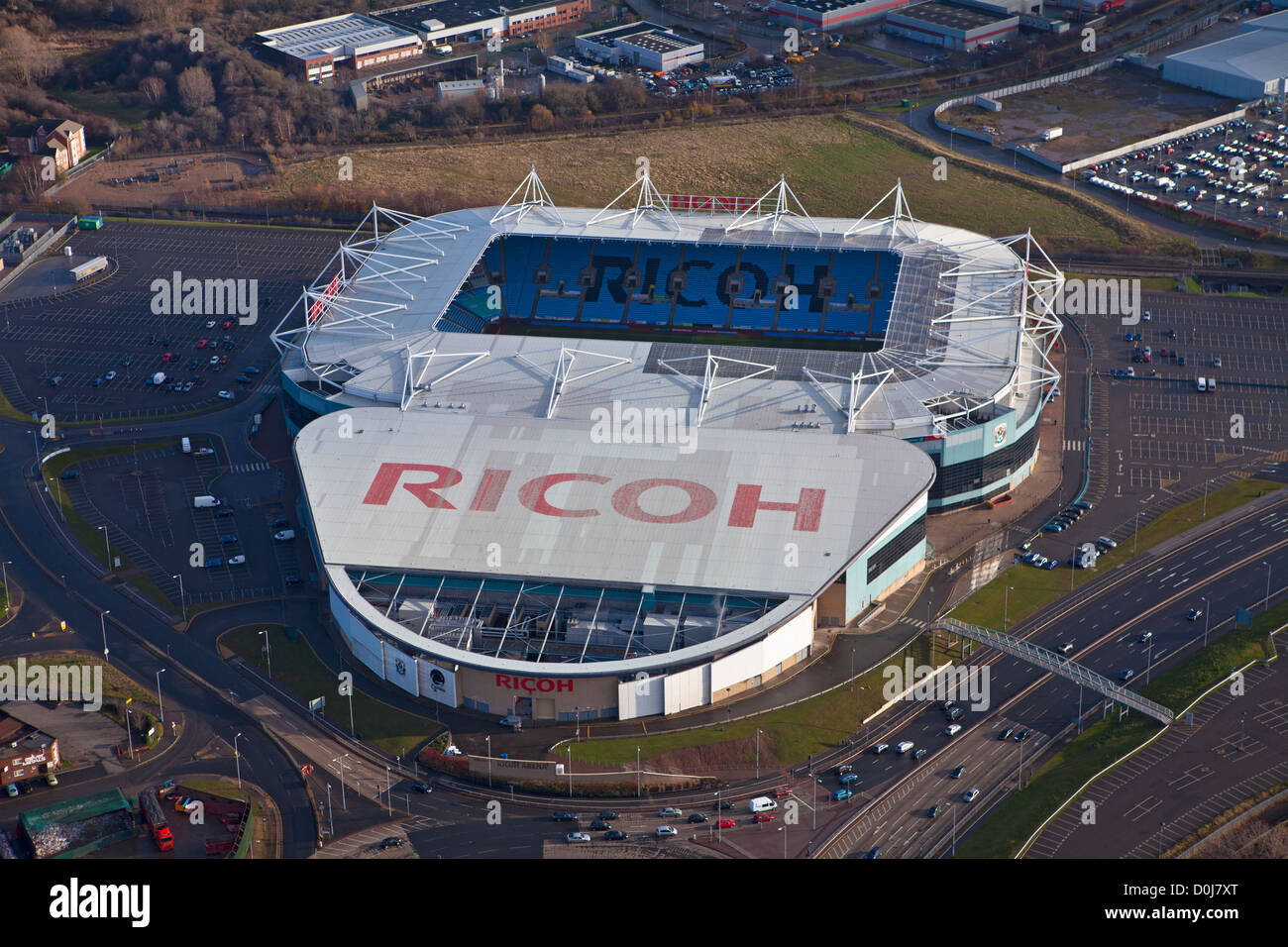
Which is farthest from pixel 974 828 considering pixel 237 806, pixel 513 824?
pixel 237 806

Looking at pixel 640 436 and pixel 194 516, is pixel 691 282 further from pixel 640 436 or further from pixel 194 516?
pixel 194 516

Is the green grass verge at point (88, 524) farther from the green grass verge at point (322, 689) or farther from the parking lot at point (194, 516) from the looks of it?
the green grass verge at point (322, 689)

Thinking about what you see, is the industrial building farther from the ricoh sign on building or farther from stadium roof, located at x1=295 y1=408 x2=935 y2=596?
stadium roof, located at x1=295 y1=408 x2=935 y2=596

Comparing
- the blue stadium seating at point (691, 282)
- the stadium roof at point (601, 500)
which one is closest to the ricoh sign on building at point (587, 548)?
the stadium roof at point (601, 500)

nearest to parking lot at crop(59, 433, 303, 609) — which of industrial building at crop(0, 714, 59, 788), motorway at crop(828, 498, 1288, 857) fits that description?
industrial building at crop(0, 714, 59, 788)

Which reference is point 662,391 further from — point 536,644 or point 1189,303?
point 1189,303
